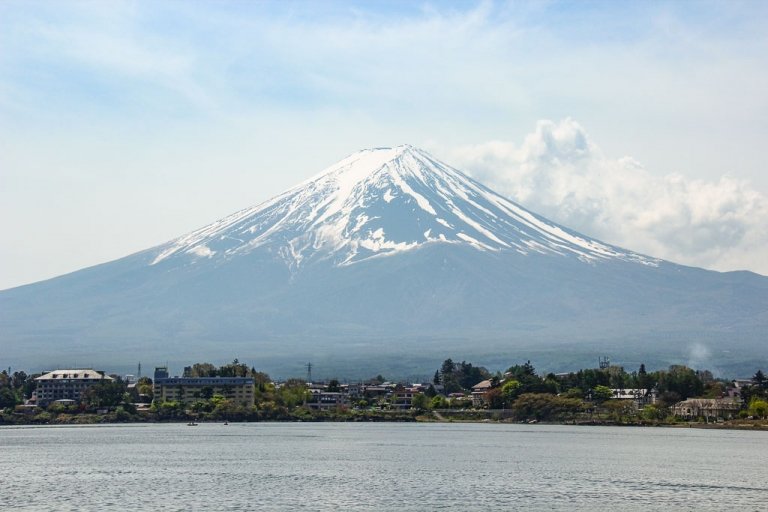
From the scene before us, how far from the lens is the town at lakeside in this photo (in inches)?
3910

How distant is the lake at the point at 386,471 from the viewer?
4062cm

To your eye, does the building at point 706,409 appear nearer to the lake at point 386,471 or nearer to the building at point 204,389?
the lake at point 386,471

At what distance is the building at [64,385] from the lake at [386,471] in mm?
35156

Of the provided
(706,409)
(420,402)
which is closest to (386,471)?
(706,409)

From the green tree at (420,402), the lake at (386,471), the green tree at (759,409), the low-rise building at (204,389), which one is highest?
the low-rise building at (204,389)

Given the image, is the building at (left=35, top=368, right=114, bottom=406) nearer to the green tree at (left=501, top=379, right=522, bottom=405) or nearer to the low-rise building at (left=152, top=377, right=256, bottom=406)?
the low-rise building at (left=152, top=377, right=256, bottom=406)

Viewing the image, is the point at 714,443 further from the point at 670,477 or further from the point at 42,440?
Result: the point at 42,440

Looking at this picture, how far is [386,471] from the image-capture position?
51000 millimetres

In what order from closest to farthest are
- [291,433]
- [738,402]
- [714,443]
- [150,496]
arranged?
[150,496]
[714,443]
[291,433]
[738,402]

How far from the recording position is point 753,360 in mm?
198750

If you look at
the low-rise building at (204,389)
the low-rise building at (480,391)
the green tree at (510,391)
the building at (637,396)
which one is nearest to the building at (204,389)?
the low-rise building at (204,389)

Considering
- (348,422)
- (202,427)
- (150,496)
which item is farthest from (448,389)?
(150,496)

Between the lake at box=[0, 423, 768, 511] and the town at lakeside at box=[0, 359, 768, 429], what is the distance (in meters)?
18.0

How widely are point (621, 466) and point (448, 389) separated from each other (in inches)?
3312
